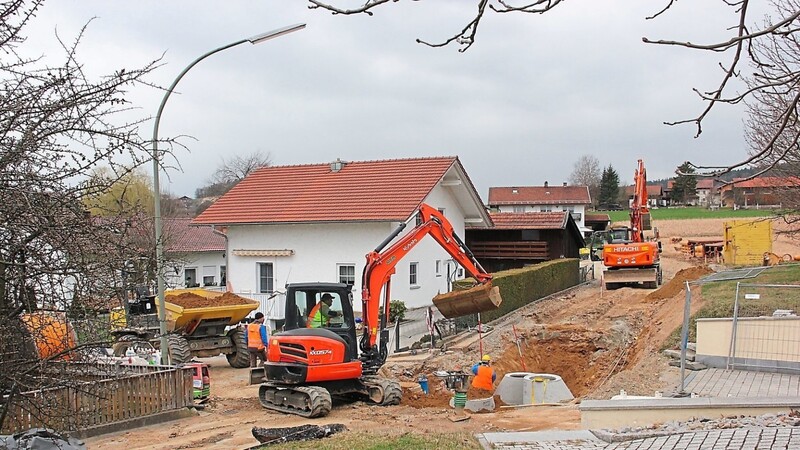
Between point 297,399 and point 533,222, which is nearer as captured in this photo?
point 297,399

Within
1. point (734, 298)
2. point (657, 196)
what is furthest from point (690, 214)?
point (734, 298)

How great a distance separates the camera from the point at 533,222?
40000 mm

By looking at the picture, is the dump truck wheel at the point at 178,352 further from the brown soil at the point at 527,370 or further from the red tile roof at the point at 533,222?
the red tile roof at the point at 533,222

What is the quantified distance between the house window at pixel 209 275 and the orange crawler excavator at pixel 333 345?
1190 inches

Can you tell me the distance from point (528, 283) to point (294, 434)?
20792mm

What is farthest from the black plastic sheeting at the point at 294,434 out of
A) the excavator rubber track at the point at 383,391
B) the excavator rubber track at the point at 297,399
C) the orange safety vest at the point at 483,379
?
the orange safety vest at the point at 483,379

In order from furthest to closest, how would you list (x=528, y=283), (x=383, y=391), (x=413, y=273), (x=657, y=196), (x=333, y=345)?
(x=657, y=196) < (x=528, y=283) < (x=413, y=273) < (x=383, y=391) < (x=333, y=345)

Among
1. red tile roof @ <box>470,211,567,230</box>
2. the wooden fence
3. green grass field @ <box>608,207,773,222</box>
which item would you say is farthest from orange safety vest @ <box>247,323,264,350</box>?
green grass field @ <box>608,207,773,222</box>

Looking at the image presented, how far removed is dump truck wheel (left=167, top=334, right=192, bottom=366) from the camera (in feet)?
64.7

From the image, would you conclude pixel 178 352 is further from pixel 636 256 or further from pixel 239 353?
pixel 636 256

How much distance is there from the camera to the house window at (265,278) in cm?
3024

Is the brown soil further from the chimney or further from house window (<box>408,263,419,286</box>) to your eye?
the chimney

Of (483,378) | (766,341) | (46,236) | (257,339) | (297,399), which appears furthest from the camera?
(257,339)

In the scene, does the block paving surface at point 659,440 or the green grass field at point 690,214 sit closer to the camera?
the block paving surface at point 659,440
